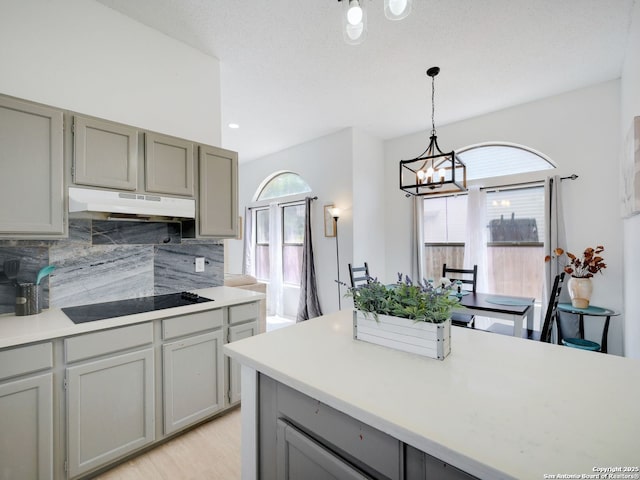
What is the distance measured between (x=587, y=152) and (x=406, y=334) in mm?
3724

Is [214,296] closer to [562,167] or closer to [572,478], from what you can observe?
[572,478]

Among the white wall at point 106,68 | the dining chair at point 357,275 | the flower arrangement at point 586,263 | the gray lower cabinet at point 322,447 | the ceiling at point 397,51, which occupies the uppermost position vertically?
the ceiling at point 397,51

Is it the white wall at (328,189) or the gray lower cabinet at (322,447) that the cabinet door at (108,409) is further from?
the white wall at (328,189)

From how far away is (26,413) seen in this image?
1.52 m

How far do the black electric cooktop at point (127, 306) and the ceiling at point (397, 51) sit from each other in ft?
7.08

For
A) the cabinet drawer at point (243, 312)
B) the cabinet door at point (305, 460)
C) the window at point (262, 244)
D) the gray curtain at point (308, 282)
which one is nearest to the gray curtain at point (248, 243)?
the window at point (262, 244)

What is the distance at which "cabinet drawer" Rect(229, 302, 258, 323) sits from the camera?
237cm

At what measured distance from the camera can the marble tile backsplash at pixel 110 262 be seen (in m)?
1.92

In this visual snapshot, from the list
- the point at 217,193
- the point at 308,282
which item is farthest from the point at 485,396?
the point at 308,282

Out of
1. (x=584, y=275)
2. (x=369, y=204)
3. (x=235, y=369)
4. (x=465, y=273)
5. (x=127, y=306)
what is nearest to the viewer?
(x=127, y=306)

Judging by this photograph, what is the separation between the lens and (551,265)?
11.5ft

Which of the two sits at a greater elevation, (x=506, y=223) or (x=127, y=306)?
(x=506, y=223)

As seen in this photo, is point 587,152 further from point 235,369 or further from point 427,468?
point 235,369

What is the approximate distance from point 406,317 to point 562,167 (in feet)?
11.9
